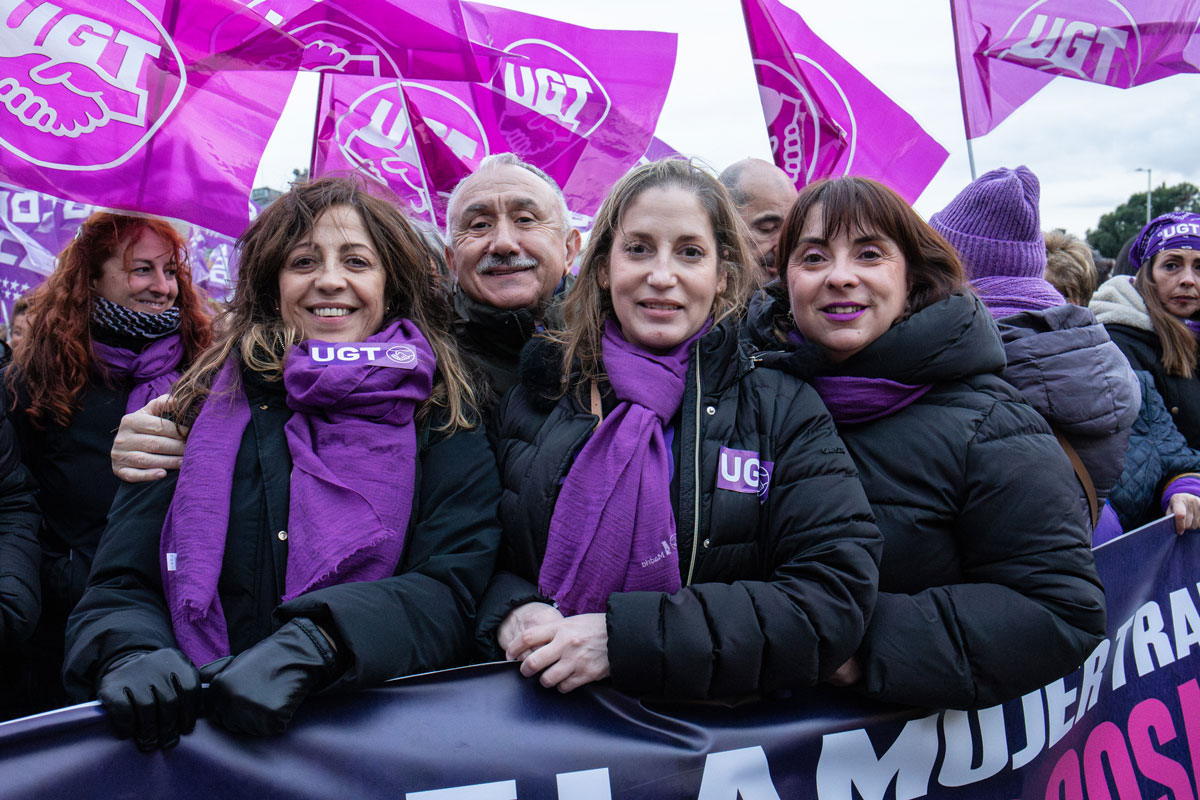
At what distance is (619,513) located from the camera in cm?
194

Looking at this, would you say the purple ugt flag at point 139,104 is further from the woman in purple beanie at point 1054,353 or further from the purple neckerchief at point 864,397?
the woman in purple beanie at point 1054,353

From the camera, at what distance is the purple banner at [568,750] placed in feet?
5.30

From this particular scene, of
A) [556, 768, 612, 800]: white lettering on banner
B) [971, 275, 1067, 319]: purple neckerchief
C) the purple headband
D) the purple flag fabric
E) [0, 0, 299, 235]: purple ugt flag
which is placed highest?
the purple flag fabric

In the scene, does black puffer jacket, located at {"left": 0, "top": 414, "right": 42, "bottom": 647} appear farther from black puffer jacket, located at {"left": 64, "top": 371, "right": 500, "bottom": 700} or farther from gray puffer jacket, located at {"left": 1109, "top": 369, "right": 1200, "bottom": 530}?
gray puffer jacket, located at {"left": 1109, "top": 369, "right": 1200, "bottom": 530}

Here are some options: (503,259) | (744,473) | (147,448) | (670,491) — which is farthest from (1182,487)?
(147,448)

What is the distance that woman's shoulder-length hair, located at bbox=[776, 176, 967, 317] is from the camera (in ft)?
7.45

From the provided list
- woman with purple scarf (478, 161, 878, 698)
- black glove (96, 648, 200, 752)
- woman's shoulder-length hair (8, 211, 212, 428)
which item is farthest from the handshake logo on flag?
black glove (96, 648, 200, 752)

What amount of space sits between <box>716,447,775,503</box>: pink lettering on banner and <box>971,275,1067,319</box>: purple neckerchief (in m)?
1.04

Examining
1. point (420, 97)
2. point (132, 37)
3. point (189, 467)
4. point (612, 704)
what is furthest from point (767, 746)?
point (420, 97)

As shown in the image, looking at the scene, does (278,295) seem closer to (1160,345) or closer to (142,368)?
(142,368)

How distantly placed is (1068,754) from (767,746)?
919 millimetres

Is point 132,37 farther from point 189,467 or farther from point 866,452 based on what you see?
point 866,452

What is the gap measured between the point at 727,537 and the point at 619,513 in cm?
25

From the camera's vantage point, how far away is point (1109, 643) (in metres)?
2.33
